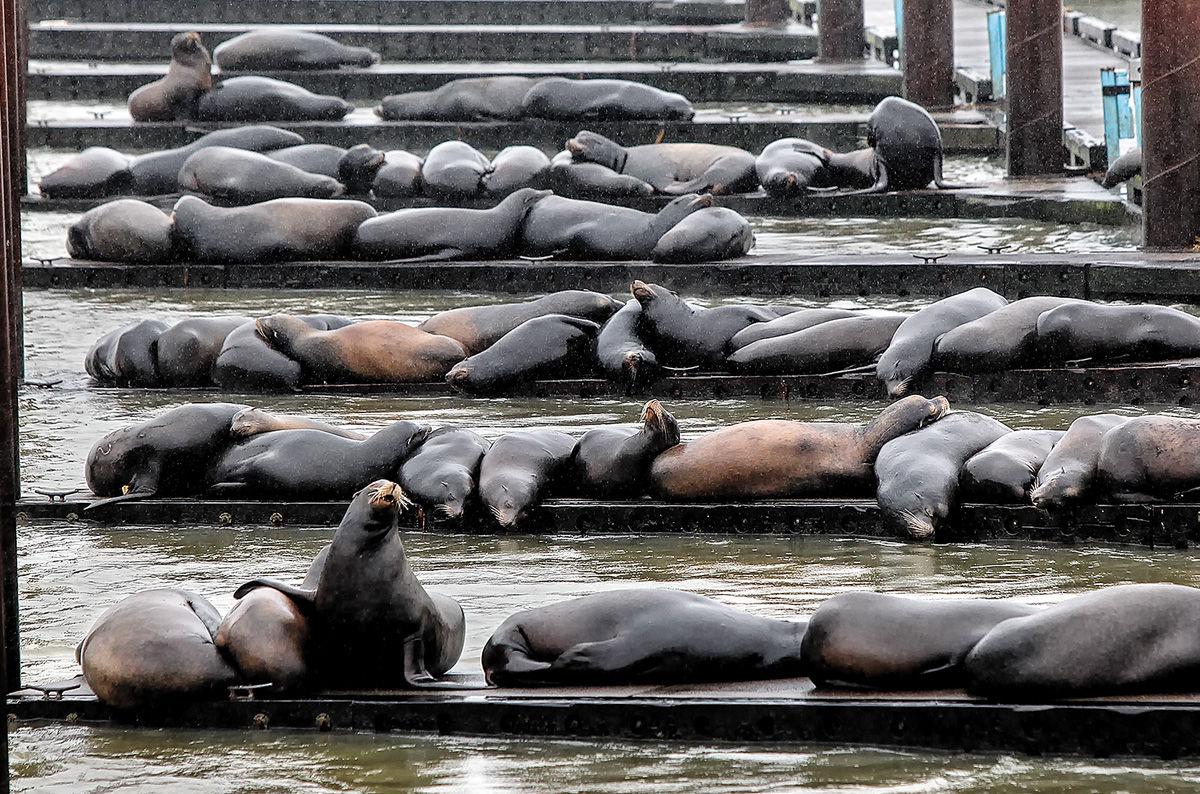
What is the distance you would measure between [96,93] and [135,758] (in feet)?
51.3

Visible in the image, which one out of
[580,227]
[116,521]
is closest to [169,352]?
[116,521]

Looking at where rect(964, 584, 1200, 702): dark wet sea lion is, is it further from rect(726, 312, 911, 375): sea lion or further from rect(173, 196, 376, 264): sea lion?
rect(173, 196, 376, 264): sea lion

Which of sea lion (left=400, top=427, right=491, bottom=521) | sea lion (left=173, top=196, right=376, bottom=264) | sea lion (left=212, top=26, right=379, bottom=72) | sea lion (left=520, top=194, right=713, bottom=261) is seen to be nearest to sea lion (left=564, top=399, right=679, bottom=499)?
sea lion (left=400, top=427, right=491, bottom=521)

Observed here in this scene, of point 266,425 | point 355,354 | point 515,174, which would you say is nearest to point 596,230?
point 515,174

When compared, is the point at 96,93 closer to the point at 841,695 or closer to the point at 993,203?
the point at 993,203

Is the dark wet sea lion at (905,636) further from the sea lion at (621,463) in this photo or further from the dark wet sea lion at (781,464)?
the sea lion at (621,463)

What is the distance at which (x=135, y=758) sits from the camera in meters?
4.60

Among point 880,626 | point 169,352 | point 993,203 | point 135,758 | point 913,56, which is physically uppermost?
point 913,56

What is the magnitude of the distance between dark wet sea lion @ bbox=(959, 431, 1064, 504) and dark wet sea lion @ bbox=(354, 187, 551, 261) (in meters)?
5.28

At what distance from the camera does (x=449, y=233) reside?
11.1 metres

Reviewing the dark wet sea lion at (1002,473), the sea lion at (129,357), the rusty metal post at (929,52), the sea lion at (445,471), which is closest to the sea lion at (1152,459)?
the dark wet sea lion at (1002,473)

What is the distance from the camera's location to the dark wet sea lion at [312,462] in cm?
663

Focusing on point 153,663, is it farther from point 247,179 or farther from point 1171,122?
point 247,179

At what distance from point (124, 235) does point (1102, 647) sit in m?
Answer: 8.35
